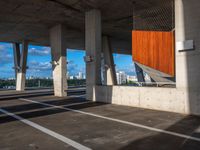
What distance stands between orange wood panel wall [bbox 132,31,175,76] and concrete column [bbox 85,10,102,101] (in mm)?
3036

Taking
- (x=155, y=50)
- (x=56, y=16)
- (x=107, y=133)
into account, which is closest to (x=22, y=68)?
(x=56, y=16)

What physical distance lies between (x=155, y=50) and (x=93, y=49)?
15.9 feet

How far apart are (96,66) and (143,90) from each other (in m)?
4.70

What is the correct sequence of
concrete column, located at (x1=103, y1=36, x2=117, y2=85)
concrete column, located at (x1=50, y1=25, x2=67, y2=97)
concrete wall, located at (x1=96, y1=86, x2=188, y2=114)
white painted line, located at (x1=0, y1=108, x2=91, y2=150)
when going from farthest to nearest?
concrete column, located at (x1=103, y1=36, x2=117, y2=85) → concrete column, located at (x1=50, y1=25, x2=67, y2=97) → concrete wall, located at (x1=96, y1=86, x2=188, y2=114) → white painted line, located at (x1=0, y1=108, x2=91, y2=150)

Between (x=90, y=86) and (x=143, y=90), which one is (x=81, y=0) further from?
(x=143, y=90)

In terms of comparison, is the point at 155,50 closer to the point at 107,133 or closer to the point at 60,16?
the point at 107,133

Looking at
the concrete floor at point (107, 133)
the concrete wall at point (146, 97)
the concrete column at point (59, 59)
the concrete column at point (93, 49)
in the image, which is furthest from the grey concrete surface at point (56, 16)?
the concrete floor at point (107, 133)

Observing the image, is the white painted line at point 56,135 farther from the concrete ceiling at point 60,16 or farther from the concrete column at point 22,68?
the concrete column at point 22,68

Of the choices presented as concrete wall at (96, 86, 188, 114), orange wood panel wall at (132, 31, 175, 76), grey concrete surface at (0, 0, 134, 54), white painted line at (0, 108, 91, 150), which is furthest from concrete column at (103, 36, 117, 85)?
white painted line at (0, 108, 91, 150)

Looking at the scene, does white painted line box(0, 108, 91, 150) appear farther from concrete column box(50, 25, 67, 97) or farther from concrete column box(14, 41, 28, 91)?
concrete column box(14, 41, 28, 91)

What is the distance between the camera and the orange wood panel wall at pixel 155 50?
1101 centimetres

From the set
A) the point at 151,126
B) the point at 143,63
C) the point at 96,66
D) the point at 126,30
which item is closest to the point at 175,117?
the point at 151,126

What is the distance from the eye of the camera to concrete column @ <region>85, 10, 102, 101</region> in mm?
14805

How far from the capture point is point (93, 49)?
48.8ft
